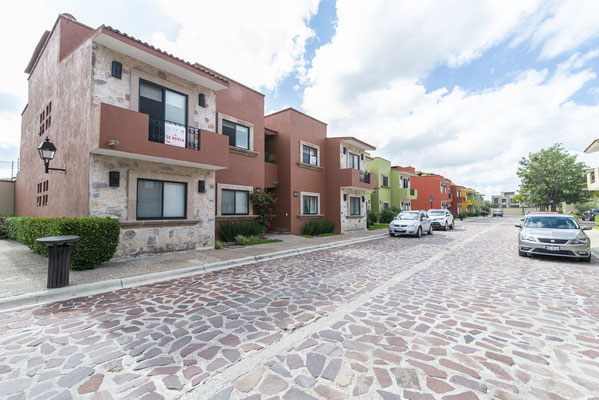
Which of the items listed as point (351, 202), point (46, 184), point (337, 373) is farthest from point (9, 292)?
point (351, 202)

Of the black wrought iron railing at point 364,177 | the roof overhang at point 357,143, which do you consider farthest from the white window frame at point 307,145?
the black wrought iron railing at point 364,177

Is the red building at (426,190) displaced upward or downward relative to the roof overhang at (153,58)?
downward

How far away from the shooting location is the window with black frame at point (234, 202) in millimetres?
12370

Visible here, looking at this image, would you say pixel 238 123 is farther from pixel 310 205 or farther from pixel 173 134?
pixel 310 205

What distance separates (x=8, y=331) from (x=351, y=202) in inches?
710

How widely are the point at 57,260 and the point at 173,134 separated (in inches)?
200

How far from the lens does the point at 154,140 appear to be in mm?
8773

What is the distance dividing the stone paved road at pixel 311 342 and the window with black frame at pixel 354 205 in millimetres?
13683

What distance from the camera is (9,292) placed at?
196 inches

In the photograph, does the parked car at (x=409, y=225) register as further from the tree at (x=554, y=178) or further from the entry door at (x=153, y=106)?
the tree at (x=554, y=178)

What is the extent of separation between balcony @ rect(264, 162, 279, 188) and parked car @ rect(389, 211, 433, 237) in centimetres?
789

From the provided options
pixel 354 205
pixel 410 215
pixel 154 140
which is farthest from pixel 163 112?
pixel 410 215

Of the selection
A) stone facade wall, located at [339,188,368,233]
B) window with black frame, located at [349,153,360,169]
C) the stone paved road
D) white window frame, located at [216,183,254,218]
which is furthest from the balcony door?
window with black frame, located at [349,153,360,169]

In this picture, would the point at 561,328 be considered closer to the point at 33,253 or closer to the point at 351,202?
the point at 33,253
